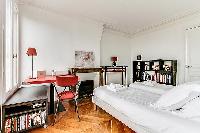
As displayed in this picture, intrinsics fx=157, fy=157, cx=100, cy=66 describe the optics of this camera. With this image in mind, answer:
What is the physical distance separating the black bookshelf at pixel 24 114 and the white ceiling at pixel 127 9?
2.91m

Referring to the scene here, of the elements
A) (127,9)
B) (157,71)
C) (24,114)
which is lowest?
(24,114)

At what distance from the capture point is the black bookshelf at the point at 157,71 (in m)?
4.92

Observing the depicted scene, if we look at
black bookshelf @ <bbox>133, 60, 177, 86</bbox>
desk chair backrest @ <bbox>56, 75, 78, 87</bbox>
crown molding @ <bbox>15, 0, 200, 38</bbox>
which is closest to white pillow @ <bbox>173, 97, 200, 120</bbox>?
desk chair backrest @ <bbox>56, 75, 78, 87</bbox>

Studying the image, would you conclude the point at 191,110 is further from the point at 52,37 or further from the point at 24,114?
the point at 52,37

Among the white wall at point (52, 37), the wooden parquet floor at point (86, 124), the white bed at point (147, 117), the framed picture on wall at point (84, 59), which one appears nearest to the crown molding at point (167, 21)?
the white wall at point (52, 37)

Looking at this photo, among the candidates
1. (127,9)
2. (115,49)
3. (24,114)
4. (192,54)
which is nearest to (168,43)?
(192,54)

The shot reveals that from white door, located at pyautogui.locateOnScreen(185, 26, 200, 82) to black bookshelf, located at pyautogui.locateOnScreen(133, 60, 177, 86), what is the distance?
392mm

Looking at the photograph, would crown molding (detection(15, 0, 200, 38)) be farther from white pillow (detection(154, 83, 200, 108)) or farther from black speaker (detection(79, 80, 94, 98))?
white pillow (detection(154, 83, 200, 108))

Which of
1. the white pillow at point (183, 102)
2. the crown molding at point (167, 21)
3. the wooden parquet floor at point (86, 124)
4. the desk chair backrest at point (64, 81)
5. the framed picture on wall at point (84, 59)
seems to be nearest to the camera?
the white pillow at point (183, 102)

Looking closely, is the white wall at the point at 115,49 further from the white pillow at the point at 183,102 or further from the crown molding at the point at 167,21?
the white pillow at the point at 183,102

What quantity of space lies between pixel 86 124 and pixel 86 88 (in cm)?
241

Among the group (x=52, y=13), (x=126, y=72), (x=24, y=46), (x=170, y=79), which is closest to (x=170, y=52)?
(x=170, y=79)

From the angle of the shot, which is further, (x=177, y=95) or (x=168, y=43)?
(x=168, y=43)

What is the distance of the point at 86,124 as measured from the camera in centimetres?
302
